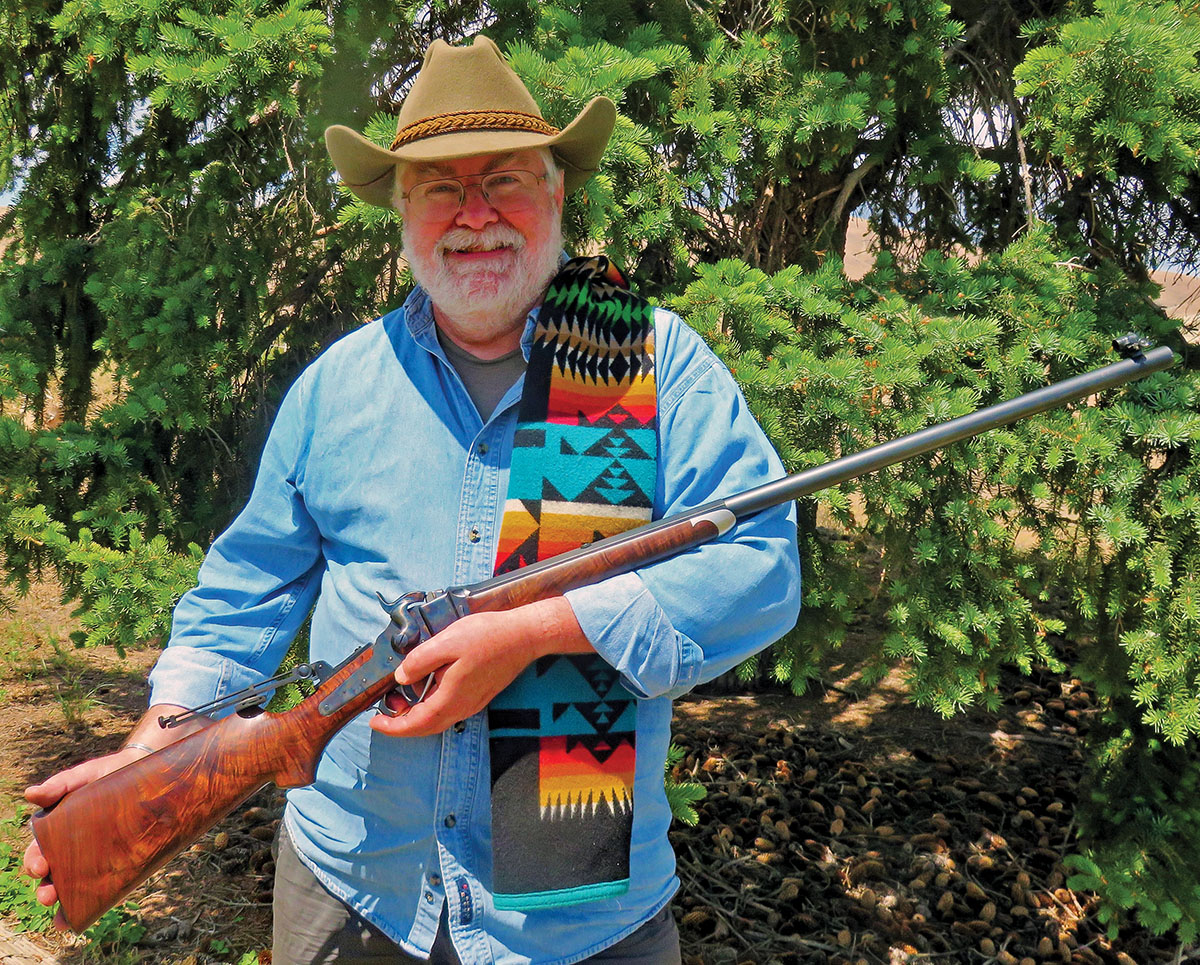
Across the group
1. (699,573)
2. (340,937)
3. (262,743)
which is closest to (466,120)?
(699,573)

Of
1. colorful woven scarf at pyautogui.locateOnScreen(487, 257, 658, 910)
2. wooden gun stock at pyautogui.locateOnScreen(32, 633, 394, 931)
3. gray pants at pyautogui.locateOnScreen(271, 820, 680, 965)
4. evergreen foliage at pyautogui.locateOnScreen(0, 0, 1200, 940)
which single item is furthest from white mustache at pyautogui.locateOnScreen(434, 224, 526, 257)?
gray pants at pyautogui.locateOnScreen(271, 820, 680, 965)

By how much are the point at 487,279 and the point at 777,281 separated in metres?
1.64

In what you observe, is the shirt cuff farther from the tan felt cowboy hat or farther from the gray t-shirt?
the tan felt cowboy hat

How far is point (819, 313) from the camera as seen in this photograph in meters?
3.47

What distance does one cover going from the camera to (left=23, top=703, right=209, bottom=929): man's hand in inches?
76.9

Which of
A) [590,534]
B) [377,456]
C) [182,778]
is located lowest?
[182,778]

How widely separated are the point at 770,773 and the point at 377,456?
11.9ft

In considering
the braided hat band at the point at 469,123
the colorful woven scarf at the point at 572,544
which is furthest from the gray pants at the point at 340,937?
the braided hat band at the point at 469,123

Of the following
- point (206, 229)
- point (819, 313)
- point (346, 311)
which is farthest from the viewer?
point (346, 311)

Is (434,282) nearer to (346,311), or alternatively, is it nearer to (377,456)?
(377,456)

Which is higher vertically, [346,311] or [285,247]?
[285,247]

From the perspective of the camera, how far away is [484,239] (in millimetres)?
2133

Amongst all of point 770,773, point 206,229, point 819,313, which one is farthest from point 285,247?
point 770,773

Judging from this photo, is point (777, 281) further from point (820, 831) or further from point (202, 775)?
point (820, 831)
